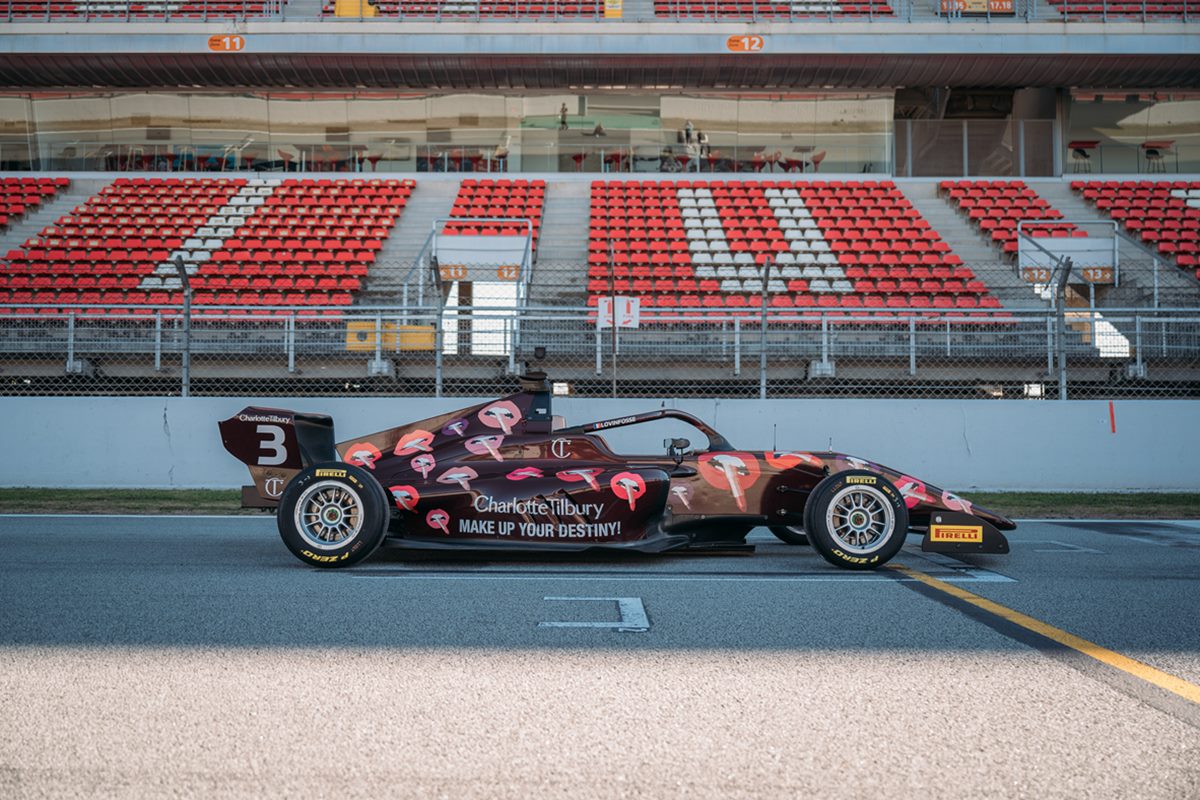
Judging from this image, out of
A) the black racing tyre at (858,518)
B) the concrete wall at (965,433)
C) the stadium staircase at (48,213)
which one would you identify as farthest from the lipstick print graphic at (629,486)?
the stadium staircase at (48,213)

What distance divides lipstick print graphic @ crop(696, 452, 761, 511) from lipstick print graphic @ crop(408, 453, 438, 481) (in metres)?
1.65

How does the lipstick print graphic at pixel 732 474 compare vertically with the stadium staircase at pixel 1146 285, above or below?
below

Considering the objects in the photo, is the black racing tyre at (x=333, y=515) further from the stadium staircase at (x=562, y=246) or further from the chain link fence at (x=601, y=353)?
the stadium staircase at (x=562, y=246)

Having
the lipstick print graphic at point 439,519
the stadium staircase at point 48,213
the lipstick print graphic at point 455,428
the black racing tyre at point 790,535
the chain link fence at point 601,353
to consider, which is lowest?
the black racing tyre at point 790,535

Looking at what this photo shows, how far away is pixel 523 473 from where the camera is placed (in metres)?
6.36

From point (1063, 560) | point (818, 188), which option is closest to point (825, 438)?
point (1063, 560)

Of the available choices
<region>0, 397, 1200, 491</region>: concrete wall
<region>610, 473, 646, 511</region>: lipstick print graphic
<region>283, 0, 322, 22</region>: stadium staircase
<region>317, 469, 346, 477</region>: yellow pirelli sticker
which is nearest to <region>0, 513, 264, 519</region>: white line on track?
<region>0, 397, 1200, 491</region>: concrete wall

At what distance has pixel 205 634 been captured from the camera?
419cm

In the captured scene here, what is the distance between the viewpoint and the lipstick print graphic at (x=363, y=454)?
22.0 feet

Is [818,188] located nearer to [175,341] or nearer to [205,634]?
[175,341]

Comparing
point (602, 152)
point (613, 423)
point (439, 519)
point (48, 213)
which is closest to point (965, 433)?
point (613, 423)

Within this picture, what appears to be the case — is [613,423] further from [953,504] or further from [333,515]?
[953,504]

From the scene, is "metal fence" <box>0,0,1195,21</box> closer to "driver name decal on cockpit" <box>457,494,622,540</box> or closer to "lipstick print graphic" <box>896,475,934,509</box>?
"lipstick print graphic" <box>896,475,934,509</box>

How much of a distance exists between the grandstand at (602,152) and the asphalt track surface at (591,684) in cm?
1101
